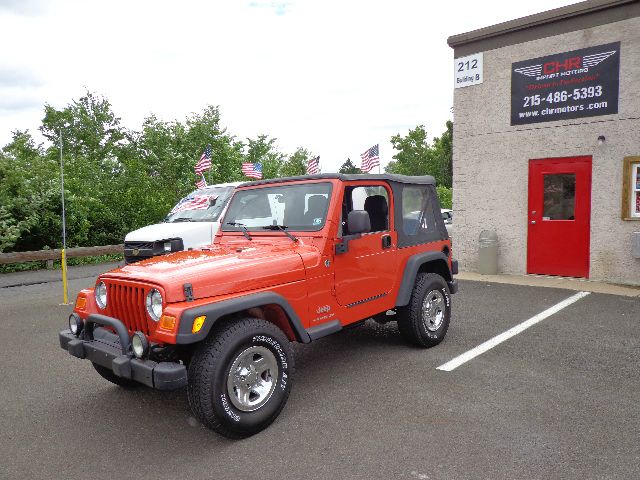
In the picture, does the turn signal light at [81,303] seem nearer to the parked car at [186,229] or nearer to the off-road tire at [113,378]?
the off-road tire at [113,378]

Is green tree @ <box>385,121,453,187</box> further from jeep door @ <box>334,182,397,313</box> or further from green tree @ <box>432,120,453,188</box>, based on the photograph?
jeep door @ <box>334,182,397,313</box>

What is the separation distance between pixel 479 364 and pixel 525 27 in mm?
7502

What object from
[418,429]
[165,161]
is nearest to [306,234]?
[418,429]

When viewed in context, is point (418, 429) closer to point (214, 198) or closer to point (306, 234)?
point (306, 234)

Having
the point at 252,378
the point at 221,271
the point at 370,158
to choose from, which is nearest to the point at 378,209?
the point at 221,271

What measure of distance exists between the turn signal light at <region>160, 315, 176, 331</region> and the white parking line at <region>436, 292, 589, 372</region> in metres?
2.67

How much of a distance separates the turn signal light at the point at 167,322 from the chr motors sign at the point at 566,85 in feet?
28.6

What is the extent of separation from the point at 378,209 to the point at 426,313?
1.30 metres

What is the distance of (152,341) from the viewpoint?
136 inches

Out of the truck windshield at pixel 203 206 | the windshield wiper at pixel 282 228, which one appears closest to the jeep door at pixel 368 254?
the windshield wiper at pixel 282 228

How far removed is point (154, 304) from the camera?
3.40 m

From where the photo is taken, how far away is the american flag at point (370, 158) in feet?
54.6

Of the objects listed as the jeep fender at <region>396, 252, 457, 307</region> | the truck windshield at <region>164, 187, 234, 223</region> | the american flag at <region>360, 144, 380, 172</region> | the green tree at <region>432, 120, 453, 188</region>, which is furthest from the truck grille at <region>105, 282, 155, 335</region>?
the green tree at <region>432, 120, 453, 188</region>

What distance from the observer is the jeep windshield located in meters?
4.36
